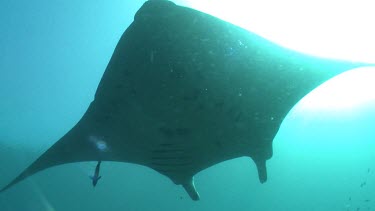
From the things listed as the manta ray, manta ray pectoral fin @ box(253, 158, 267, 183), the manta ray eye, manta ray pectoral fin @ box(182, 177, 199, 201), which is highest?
the manta ray

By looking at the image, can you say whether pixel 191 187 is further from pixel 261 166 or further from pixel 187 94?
pixel 187 94

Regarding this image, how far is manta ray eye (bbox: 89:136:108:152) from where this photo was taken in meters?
4.30

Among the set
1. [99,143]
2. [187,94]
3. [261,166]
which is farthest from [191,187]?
[187,94]

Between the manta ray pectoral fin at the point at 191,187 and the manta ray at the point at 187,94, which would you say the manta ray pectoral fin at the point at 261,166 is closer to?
the manta ray at the point at 187,94

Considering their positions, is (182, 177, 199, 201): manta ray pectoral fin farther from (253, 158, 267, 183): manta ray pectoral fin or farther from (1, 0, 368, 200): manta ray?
(253, 158, 267, 183): manta ray pectoral fin

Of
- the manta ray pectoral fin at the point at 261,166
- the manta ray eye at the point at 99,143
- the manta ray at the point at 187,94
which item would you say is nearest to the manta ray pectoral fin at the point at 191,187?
the manta ray at the point at 187,94

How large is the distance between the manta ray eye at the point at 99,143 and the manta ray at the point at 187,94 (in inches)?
0.5

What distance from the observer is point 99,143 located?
4379mm

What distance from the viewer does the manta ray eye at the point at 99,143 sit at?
4303mm

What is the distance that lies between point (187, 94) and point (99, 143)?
1.47 meters

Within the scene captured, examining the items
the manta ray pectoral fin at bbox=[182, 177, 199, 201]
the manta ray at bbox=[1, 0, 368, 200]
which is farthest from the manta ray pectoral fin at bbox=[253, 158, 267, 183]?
the manta ray pectoral fin at bbox=[182, 177, 199, 201]

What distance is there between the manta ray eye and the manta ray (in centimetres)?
1

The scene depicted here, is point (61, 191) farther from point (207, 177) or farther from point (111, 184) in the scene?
point (207, 177)

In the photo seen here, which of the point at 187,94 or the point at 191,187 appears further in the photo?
the point at 191,187
